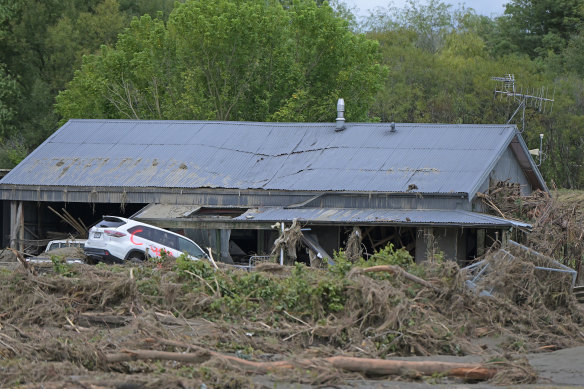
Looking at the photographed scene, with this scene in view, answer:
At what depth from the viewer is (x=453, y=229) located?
25.1m

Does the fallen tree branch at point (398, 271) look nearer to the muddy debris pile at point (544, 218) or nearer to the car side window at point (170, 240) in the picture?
the muddy debris pile at point (544, 218)

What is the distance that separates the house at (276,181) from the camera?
84.6 feet

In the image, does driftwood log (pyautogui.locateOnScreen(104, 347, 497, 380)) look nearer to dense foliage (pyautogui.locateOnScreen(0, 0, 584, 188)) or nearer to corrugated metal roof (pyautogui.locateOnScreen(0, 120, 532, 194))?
corrugated metal roof (pyautogui.locateOnScreen(0, 120, 532, 194))

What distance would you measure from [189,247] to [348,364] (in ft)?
37.0

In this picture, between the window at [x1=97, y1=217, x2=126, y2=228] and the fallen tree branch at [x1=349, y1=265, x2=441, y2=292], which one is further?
the window at [x1=97, y1=217, x2=126, y2=228]

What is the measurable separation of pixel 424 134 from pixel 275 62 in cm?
1577

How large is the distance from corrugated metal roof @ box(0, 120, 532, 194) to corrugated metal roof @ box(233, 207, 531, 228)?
2.44ft

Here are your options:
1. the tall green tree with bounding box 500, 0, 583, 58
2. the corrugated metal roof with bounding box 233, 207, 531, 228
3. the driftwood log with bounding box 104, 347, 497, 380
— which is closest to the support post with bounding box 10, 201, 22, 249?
the corrugated metal roof with bounding box 233, 207, 531, 228

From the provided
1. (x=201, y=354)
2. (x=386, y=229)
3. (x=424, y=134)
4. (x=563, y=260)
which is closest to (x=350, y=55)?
(x=424, y=134)

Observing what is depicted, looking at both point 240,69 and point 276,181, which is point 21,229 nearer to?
point 276,181

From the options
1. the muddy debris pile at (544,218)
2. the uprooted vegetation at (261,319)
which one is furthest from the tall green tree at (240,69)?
the uprooted vegetation at (261,319)

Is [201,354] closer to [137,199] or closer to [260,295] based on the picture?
[260,295]

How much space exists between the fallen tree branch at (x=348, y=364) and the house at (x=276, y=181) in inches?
414

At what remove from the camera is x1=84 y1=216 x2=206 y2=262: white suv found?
77.7 feet
